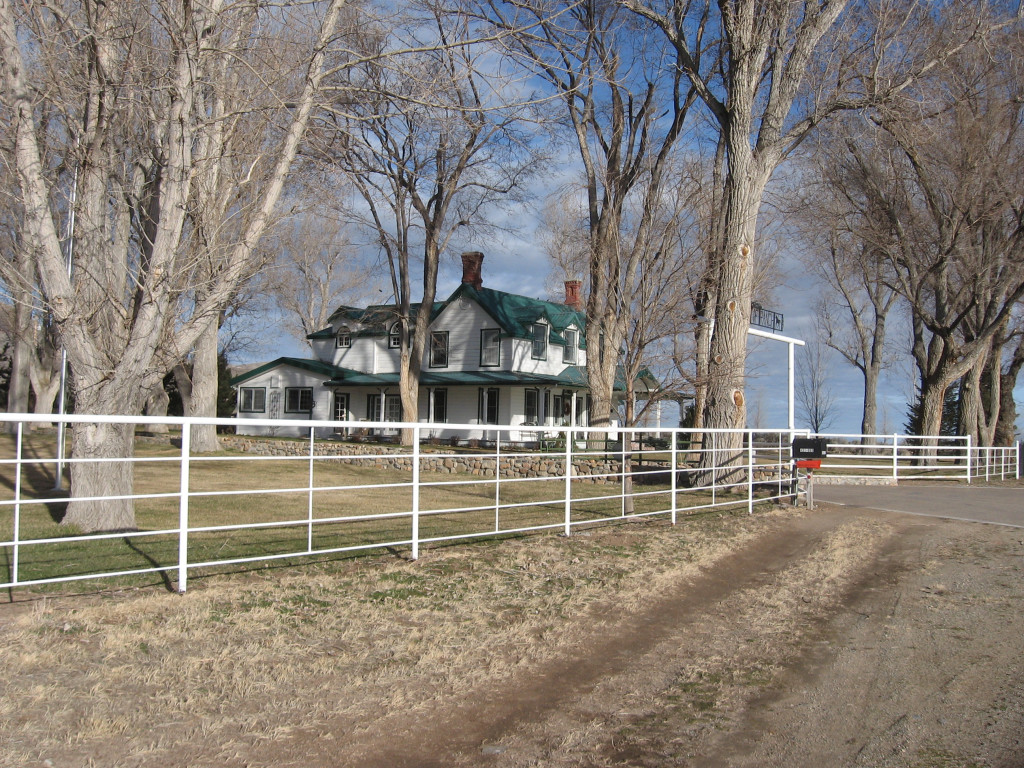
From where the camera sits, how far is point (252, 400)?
4028cm

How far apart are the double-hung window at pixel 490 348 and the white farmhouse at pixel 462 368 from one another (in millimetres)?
44

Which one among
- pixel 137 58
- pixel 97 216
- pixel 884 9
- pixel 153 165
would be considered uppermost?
pixel 884 9

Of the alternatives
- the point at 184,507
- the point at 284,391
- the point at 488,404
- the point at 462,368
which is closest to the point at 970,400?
the point at 488,404

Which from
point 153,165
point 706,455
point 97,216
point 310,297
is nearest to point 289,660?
→ point 97,216

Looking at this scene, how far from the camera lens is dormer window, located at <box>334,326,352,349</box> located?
126ft

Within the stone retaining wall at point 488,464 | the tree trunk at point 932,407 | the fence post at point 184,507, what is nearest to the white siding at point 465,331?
the stone retaining wall at point 488,464

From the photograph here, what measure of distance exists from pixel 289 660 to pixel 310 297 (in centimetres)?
4897

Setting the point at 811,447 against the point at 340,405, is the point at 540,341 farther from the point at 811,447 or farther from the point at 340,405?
the point at 811,447

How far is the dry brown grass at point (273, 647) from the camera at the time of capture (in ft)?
12.9

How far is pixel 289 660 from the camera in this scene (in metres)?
5.07

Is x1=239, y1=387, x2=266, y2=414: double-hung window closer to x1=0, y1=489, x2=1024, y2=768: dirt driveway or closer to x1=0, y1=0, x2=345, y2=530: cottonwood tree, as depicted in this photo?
x1=0, y1=0, x2=345, y2=530: cottonwood tree

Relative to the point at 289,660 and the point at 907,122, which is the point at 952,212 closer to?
the point at 907,122

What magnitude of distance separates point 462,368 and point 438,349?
175 centimetres

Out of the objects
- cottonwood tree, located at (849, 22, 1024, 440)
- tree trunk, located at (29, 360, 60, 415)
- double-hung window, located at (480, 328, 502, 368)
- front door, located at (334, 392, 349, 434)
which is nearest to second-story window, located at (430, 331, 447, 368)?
double-hung window, located at (480, 328, 502, 368)
